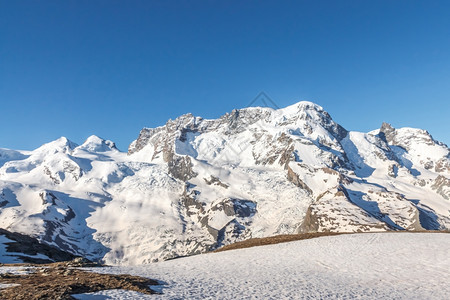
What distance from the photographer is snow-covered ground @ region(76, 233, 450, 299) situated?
23062 millimetres

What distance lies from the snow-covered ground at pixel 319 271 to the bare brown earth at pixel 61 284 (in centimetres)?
114

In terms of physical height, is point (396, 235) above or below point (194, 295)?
above

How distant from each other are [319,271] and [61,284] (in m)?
22.3

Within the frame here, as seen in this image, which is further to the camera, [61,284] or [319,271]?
Answer: [319,271]

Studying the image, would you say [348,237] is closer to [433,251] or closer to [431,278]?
[433,251]

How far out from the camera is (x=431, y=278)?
2838 cm

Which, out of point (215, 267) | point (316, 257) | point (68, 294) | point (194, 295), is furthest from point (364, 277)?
point (68, 294)

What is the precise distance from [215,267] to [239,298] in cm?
1140

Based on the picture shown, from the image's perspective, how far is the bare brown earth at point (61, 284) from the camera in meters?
18.4

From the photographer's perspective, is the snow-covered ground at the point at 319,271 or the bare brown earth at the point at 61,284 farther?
the snow-covered ground at the point at 319,271

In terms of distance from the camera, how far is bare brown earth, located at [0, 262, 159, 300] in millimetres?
18375

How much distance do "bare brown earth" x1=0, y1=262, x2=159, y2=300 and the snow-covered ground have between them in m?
1.14

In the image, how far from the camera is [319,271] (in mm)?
31062

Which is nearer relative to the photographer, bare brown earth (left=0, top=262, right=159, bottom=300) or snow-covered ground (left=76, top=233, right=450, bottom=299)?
bare brown earth (left=0, top=262, right=159, bottom=300)
